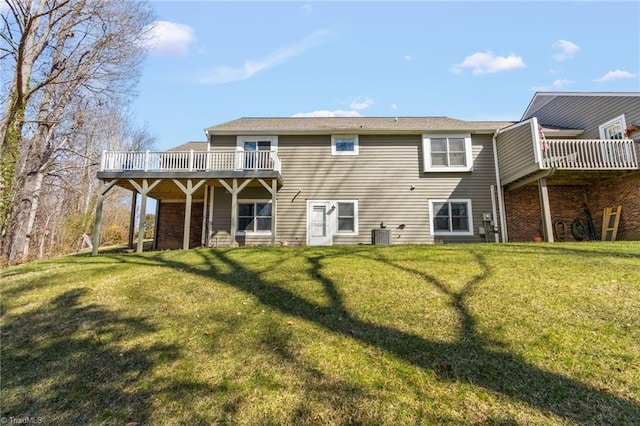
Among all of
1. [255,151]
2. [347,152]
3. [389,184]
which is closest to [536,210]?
[389,184]

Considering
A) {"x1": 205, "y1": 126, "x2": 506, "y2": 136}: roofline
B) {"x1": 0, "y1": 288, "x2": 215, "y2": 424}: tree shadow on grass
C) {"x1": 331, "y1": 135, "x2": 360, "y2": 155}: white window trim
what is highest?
{"x1": 205, "y1": 126, "x2": 506, "y2": 136}: roofline

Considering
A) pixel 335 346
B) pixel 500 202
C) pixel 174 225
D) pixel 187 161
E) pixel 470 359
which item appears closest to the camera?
pixel 470 359

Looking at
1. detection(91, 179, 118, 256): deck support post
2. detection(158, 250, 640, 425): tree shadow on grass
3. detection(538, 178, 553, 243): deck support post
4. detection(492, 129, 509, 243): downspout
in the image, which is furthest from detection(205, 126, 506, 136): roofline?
detection(158, 250, 640, 425): tree shadow on grass

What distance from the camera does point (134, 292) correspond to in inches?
213

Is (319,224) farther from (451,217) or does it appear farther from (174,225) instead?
(174,225)

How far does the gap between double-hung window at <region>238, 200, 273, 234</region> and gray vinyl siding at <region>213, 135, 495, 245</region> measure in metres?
0.29

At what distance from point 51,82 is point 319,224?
1189 centimetres

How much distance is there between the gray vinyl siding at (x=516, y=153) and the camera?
34.9ft

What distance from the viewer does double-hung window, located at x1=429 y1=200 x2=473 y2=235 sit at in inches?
476

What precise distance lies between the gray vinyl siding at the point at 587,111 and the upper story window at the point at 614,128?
160 millimetres

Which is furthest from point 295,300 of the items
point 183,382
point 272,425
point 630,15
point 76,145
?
point 76,145

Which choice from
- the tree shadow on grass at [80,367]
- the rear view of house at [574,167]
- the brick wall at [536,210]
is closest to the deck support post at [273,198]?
the tree shadow on grass at [80,367]

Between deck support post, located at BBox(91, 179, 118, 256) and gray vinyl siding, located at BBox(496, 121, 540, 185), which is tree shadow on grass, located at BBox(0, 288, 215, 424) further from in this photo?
gray vinyl siding, located at BBox(496, 121, 540, 185)

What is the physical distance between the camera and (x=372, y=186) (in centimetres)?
1241
